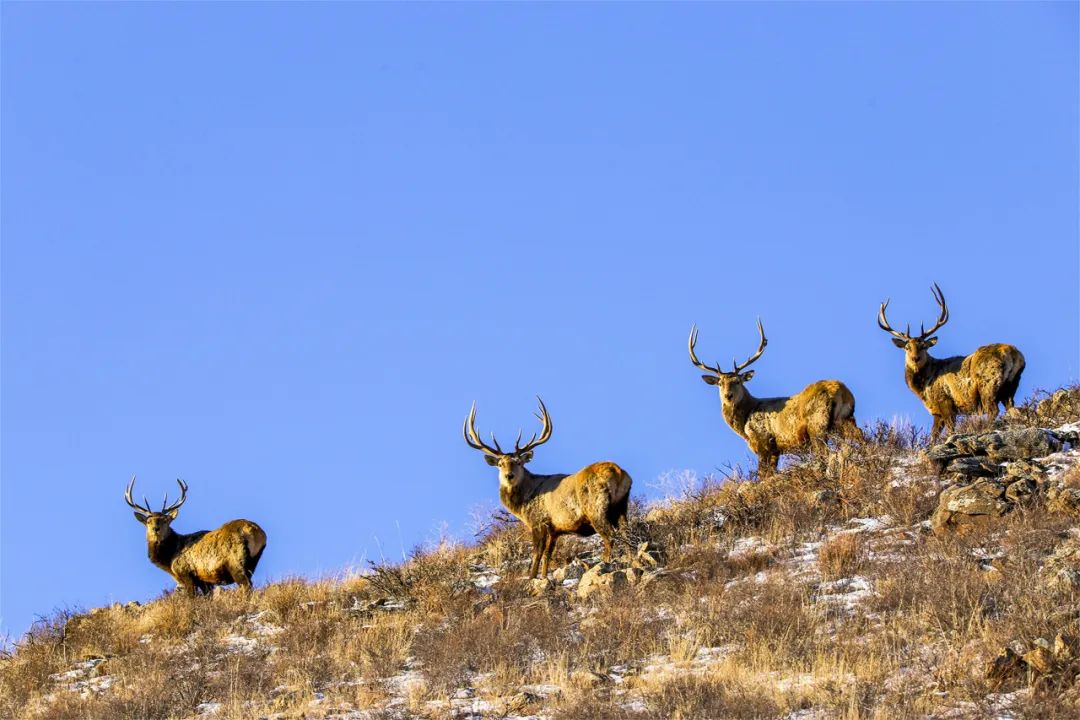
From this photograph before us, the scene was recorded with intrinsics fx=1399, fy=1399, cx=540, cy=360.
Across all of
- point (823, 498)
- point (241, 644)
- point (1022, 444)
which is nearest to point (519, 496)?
point (823, 498)

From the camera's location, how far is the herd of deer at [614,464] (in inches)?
663

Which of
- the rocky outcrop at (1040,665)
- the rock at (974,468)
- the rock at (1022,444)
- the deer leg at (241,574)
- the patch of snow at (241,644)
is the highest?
the deer leg at (241,574)

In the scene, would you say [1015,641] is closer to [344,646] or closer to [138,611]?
[344,646]

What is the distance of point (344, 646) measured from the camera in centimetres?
1437

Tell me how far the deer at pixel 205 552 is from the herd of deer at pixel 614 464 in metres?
0.01

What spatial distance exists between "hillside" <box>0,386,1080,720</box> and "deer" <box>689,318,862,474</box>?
64 centimetres

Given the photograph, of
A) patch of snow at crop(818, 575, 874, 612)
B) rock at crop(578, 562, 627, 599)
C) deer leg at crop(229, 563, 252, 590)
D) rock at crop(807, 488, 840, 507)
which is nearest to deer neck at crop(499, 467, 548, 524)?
rock at crop(578, 562, 627, 599)

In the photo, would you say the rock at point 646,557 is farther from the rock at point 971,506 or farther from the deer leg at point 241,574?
the deer leg at point 241,574

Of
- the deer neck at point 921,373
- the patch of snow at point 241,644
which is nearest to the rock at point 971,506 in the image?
the deer neck at point 921,373

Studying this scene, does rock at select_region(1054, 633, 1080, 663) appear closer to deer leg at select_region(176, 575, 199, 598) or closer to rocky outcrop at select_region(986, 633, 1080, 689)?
rocky outcrop at select_region(986, 633, 1080, 689)

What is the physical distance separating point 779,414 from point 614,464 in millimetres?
3814

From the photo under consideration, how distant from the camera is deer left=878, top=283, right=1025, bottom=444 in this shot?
20.2m

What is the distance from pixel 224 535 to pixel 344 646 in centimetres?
527

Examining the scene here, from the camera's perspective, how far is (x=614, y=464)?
1684 cm
